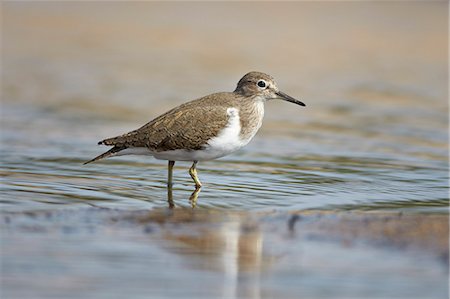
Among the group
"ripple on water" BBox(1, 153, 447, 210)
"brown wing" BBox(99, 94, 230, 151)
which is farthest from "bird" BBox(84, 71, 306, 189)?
"ripple on water" BBox(1, 153, 447, 210)

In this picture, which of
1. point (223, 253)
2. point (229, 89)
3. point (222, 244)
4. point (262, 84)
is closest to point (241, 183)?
point (262, 84)

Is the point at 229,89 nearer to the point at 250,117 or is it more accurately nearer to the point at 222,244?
the point at 250,117

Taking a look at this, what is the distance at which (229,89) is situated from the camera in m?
17.4

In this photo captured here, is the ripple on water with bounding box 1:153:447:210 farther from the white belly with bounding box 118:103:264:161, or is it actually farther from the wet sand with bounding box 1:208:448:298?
the wet sand with bounding box 1:208:448:298

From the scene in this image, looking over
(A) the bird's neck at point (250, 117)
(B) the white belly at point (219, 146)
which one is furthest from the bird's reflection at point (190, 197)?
(A) the bird's neck at point (250, 117)

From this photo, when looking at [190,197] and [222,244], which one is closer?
[222,244]

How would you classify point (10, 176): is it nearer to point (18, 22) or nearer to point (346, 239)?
point (346, 239)

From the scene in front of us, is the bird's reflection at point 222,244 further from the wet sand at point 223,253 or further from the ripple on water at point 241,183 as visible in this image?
the ripple on water at point 241,183

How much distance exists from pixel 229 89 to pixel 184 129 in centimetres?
726

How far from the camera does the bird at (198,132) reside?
10156mm

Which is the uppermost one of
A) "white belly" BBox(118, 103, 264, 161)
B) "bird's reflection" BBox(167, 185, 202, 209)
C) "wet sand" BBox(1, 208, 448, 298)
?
"white belly" BBox(118, 103, 264, 161)

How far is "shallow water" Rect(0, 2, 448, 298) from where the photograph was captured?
30.5ft

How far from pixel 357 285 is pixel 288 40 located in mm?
17014

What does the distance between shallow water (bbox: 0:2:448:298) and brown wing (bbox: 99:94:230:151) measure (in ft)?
1.66
